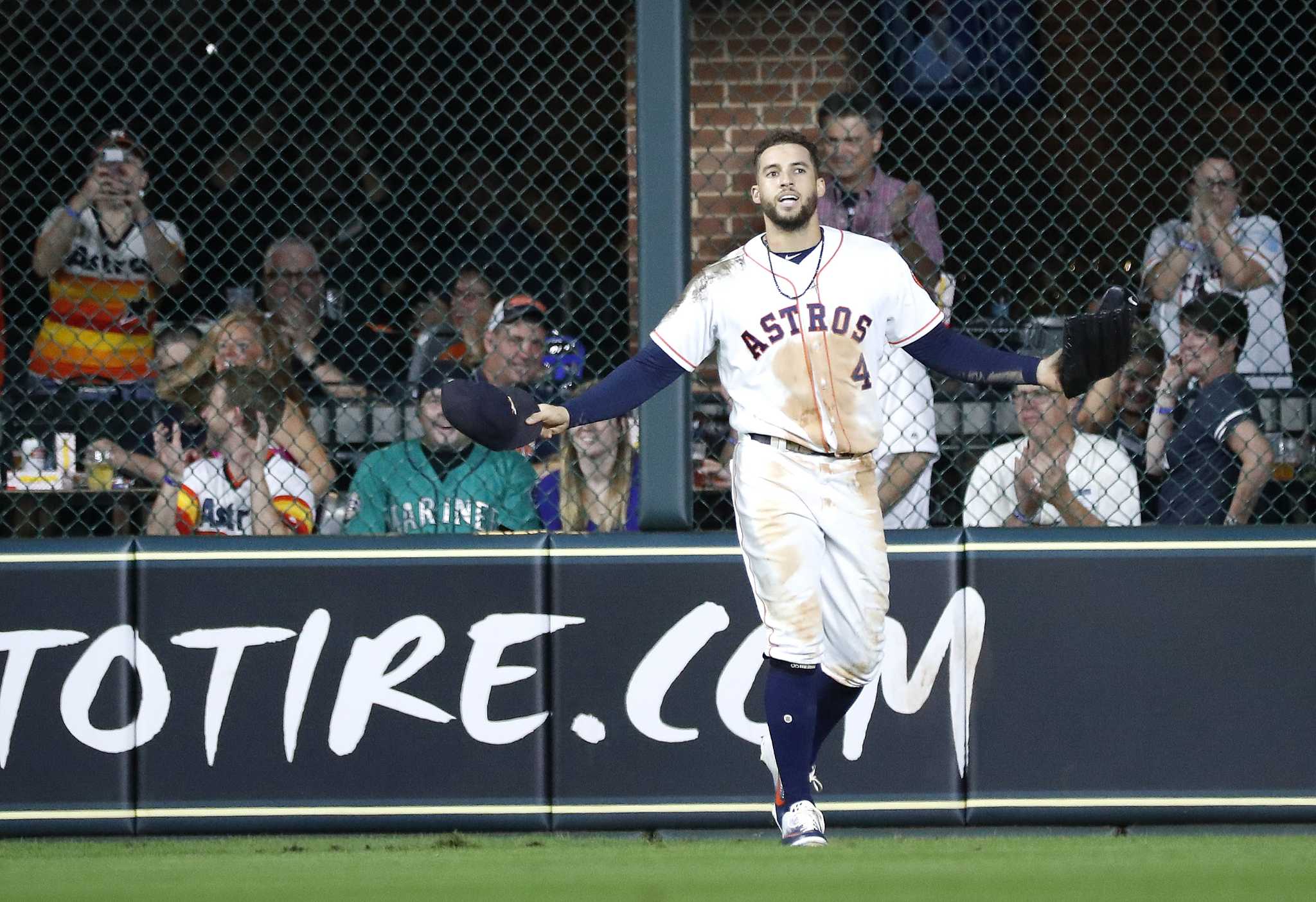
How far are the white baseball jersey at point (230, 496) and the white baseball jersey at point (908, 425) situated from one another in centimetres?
197

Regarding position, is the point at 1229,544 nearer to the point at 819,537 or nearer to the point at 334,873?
the point at 819,537

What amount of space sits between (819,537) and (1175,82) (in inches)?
211

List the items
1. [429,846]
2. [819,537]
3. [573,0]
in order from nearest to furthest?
[819,537]
[429,846]
[573,0]

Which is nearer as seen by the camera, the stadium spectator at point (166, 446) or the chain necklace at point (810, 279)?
the chain necklace at point (810, 279)

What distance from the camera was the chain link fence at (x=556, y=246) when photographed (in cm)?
575

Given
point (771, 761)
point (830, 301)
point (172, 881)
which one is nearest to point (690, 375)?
point (830, 301)

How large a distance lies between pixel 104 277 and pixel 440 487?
2.08 meters

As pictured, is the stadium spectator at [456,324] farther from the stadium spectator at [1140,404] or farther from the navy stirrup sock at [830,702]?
the navy stirrup sock at [830,702]

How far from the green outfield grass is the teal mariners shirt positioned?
3.35ft

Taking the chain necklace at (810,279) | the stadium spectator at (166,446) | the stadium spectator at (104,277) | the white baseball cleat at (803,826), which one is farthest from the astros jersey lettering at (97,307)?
the white baseball cleat at (803,826)

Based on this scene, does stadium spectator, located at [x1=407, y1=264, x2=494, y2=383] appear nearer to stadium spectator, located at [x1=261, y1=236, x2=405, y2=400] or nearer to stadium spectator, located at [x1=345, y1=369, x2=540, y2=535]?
stadium spectator, located at [x1=261, y1=236, x2=405, y2=400]

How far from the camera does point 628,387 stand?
4449mm

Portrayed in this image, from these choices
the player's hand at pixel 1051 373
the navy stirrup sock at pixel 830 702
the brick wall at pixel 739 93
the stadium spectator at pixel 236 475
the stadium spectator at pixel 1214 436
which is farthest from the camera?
the brick wall at pixel 739 93

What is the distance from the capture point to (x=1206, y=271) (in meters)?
6.50
